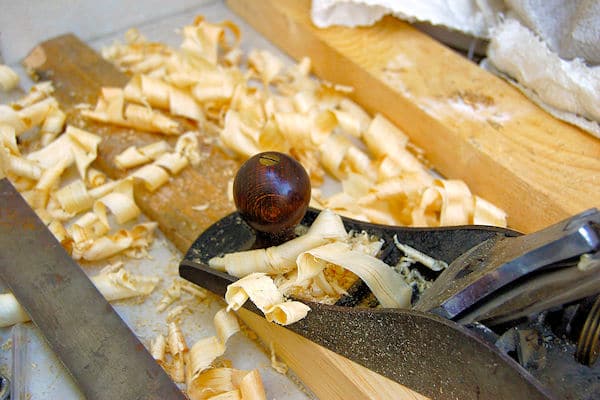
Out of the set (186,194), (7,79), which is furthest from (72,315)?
(7,79)

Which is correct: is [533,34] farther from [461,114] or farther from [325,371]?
[325,371]

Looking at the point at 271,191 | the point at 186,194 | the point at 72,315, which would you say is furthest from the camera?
the point at 186,194

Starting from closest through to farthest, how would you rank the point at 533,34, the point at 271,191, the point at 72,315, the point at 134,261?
1. the point at 271,191
2. the point at 72,315
3. the point at 134,261
4. the point at 533,34

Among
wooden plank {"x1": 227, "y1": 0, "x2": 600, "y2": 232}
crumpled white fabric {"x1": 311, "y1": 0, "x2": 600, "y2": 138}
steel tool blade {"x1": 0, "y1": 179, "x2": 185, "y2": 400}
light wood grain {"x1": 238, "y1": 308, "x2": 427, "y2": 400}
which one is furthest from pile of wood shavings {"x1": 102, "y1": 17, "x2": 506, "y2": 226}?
steel tool blade {"x1": 0, "y1": 179, "x2": 185, "y2": 400}

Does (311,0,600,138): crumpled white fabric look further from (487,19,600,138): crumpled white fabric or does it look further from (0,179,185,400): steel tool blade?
(0,179,185,400): steel tool blade

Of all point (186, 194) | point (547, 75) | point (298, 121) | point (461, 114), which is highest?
point (547, 75)

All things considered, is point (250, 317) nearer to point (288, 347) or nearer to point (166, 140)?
point (288, 347)
